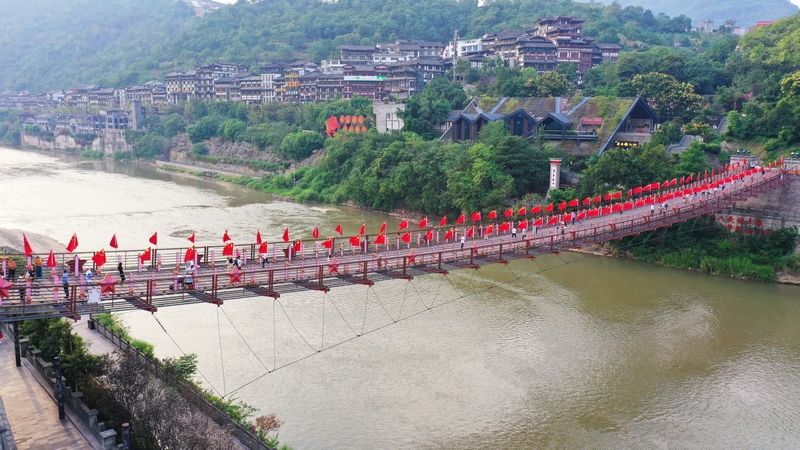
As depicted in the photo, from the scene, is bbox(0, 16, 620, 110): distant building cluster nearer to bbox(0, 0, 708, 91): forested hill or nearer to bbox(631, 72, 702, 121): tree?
bbox(0, 0, 708, 91): forested hill

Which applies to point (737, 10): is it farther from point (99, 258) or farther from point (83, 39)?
point (99, 258)

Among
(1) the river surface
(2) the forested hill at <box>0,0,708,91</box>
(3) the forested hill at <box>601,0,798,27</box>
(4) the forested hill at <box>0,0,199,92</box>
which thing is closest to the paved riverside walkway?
(1) the river surface

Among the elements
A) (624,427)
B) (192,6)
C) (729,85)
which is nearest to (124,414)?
(624,427)

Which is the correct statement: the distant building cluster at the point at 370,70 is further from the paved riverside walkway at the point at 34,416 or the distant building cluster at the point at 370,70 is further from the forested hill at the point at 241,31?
the paved riverside walkway at the point at 34,416

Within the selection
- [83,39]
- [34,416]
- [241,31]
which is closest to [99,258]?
[34,416]

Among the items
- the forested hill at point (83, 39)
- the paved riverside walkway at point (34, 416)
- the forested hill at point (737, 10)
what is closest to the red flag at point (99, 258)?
the paved riverside walkway at point (34, 416)

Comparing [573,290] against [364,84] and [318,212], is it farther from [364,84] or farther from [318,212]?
[364,84]

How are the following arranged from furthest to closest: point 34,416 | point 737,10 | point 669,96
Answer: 1. point 737,10
2. point 669,96
3. point 34,416
